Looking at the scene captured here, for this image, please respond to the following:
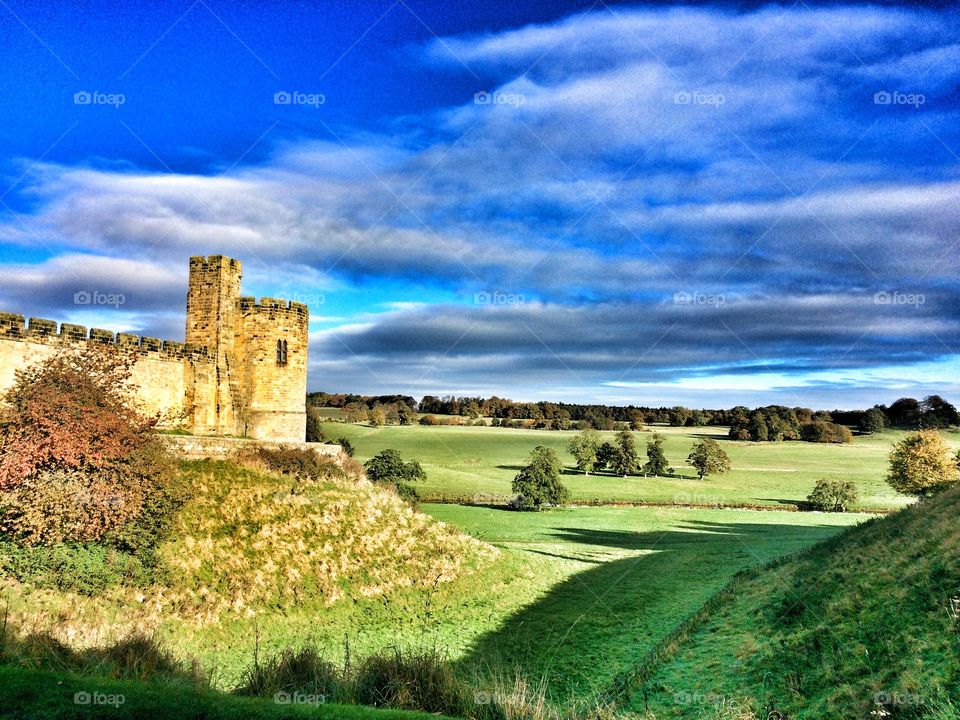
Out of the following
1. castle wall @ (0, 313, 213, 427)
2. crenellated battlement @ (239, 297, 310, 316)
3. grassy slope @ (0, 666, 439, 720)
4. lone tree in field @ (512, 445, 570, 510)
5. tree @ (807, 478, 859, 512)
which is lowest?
tree @ (807, 478, 859, 512)

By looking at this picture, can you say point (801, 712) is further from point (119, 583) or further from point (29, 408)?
point (29, 408)

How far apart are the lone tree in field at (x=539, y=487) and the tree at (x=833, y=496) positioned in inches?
1132

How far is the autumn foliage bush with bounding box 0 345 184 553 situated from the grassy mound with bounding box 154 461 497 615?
1.75 metres

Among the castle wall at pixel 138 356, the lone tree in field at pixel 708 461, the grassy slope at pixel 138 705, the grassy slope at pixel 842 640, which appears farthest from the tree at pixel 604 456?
the grassy slope at pixel 138 705

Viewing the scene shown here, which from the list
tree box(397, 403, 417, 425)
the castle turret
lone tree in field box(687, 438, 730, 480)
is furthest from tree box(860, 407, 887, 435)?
the castle turret

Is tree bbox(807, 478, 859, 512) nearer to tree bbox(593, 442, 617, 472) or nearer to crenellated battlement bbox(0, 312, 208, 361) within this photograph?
tree bbox(593, 442, 617, 472)

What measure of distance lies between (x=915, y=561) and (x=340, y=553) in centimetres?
2029

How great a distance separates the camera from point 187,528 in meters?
23.7

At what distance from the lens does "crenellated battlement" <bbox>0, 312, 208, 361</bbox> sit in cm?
2700

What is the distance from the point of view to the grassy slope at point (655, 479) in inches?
2963

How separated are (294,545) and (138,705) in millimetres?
16400

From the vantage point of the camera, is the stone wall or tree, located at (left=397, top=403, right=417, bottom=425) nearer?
the stone wall

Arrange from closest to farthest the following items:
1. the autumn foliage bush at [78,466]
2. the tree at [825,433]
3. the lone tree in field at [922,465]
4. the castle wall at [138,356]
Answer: the autumn foliage bush at [78,466]
the castle wall at [138,356]
the lone tree in field at [922,465]
the tree at [825,433]

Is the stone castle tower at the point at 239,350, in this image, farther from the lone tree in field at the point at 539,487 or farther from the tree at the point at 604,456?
the tree at the point at 604,456
